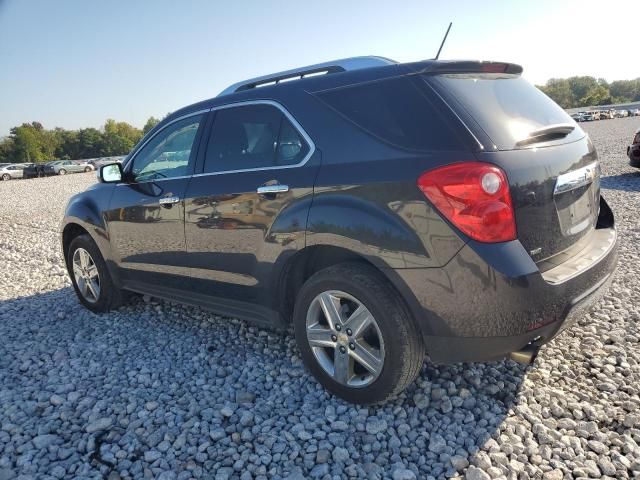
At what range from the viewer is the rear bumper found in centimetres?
217

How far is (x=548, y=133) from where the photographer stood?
8.48ft

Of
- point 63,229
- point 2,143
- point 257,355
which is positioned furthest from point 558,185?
point 2,143

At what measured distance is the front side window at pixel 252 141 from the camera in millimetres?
2941

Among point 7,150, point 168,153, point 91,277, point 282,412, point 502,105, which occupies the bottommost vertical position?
point 282,412

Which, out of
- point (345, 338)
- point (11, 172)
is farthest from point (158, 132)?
point (11, 172)

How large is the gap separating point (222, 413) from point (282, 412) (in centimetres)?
35

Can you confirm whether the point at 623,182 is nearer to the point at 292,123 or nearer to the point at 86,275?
the point at 292,123

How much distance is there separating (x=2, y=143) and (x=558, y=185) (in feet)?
317

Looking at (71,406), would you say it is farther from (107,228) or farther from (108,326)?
(107,228)

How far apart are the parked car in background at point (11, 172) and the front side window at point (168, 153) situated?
1633 inches

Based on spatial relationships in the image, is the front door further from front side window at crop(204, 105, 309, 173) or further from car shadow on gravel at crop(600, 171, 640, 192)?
car shadow on gravel at crop(600, 171, 640, 192)

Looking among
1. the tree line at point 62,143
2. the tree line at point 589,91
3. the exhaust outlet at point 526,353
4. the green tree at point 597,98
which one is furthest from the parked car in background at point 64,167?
the green tree at point 597,98

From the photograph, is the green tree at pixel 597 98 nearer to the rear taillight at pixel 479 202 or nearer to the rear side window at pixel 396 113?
the rear side window at pixel 396 113

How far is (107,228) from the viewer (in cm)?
431
